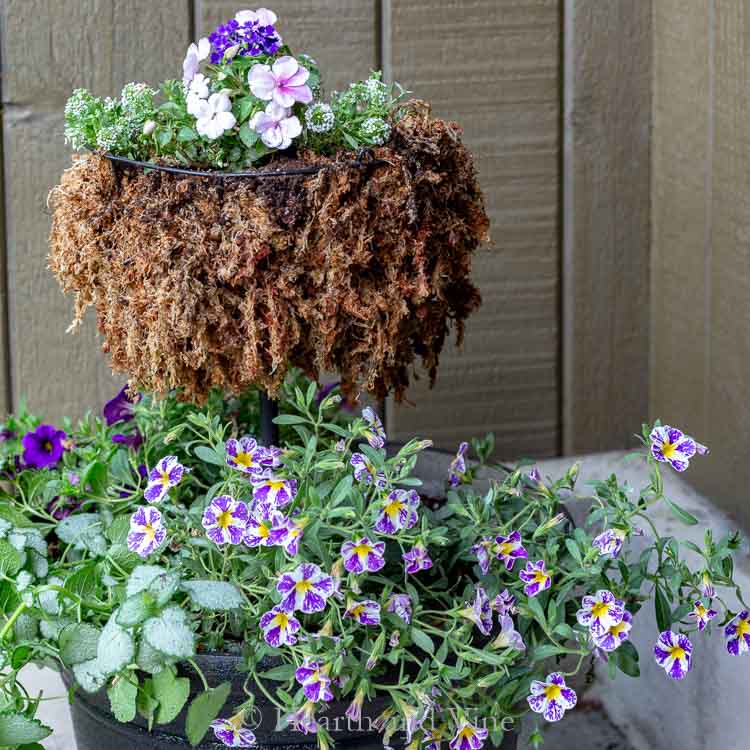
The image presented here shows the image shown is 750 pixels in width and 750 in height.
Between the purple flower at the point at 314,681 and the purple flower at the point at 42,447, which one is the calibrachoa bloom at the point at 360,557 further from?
the purple flower at the point at 42,447

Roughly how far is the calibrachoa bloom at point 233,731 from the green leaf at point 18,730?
17 cm

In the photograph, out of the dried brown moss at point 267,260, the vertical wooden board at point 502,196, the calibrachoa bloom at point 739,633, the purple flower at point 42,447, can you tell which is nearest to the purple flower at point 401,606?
the dried brown moss at point 267,260

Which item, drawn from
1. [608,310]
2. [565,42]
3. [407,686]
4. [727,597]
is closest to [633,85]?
[565,42]

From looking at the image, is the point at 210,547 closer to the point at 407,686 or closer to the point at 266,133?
the point at 407,686

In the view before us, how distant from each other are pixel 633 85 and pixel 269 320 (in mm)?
975

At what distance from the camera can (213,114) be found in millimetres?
1329

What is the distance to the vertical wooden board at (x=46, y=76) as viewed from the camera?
1926mm

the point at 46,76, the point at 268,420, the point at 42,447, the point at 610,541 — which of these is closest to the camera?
the point at 610,541

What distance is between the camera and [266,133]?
4.35 feet

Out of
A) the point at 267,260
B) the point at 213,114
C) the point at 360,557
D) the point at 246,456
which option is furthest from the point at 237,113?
the point at 360,557

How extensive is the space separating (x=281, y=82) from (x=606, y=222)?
915mm

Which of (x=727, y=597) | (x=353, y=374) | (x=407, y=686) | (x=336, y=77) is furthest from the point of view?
(x=336, y=77)

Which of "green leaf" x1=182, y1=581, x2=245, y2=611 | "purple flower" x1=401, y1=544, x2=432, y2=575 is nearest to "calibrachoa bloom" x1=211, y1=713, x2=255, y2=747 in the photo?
"green leaf" x1=182, y1=581, x2=245, y2=611

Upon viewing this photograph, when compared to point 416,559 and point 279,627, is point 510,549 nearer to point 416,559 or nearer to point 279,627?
point 416,559
